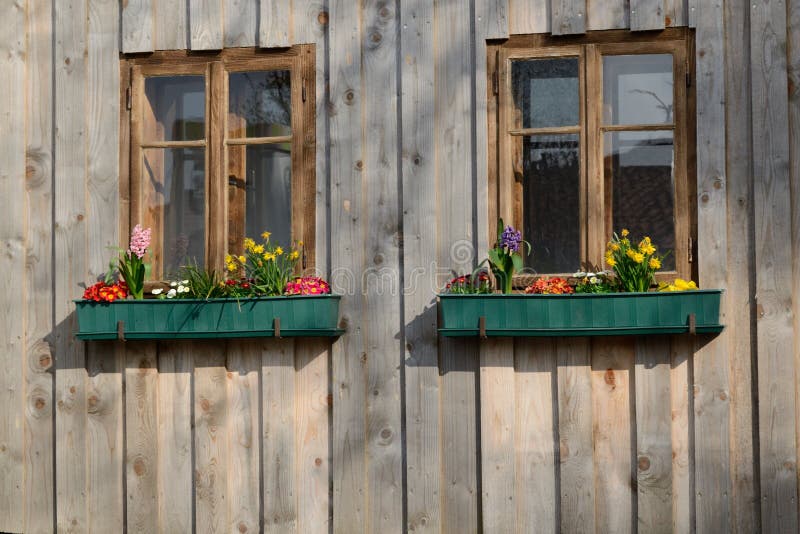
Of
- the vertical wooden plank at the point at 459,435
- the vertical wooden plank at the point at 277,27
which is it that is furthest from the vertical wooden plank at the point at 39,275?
the vertical wooden plank at the point at 459,435

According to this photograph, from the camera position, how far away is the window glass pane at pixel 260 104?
4.55m

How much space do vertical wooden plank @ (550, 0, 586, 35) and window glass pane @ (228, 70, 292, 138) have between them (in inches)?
52.7

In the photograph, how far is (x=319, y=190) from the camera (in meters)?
4.44

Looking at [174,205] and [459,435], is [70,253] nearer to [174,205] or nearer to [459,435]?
[174,205]

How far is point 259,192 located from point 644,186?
189 cm

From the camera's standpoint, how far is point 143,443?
14.8 feet

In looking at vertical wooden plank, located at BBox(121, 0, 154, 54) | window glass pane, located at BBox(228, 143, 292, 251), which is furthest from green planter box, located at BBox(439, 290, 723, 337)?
vertical wooden plank, located at BBox(121, 0, 154, 54)

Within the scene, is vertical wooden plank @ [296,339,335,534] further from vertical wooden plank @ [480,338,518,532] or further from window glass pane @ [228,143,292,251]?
vertical wooden plank @ [480,338,518,532]

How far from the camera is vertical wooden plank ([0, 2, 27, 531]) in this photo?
4676mm

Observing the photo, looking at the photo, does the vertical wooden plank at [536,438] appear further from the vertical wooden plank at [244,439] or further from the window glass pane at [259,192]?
the window glass pane at [259,192]

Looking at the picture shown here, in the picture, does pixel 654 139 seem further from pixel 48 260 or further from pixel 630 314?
pixel 48 260

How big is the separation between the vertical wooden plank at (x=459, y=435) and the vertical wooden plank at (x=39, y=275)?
2.04 meters

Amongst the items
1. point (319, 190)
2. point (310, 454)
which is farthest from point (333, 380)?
point (319, 190)

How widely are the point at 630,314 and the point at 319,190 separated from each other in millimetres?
1600
